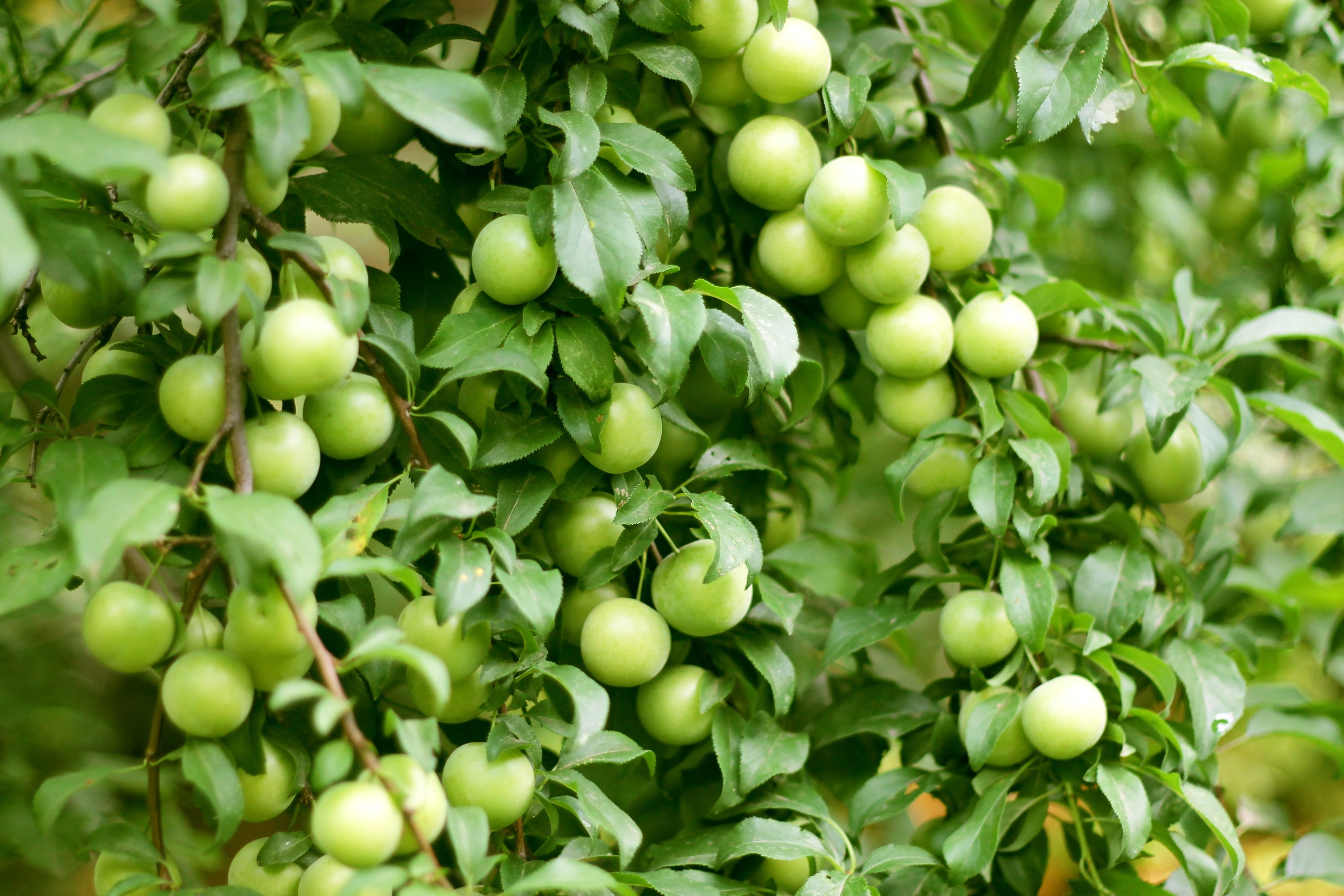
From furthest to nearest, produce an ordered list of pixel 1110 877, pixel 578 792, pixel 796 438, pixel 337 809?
pixel 796 438
pixel 1110 877
pixel 578 792
pixel 337 809

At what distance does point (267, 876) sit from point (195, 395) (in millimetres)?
221

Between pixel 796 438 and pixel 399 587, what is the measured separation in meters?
0.30

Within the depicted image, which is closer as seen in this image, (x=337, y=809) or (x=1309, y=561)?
(x=337, y=809)

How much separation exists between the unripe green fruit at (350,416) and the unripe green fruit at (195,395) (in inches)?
1.6

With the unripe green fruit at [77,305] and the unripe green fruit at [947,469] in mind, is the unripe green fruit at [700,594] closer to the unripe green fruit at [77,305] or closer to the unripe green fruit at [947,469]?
the unripe green fruit at [947,469]

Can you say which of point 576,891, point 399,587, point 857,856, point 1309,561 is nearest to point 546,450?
point 399,587

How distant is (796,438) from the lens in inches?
27.5

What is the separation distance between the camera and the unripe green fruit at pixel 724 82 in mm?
561

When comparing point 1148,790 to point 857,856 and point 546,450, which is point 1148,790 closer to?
point 857,856

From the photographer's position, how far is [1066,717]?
20.3 inches

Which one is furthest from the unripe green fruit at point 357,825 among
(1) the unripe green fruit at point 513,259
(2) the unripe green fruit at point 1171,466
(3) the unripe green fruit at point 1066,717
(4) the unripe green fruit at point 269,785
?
(2) the unripe green fruit at point 1171,466

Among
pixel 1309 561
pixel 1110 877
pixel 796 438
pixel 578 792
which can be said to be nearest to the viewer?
pixel 578 792

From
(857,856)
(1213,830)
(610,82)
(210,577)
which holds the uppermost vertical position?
(610,82)

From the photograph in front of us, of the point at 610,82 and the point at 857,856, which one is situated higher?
the point at 610,82
